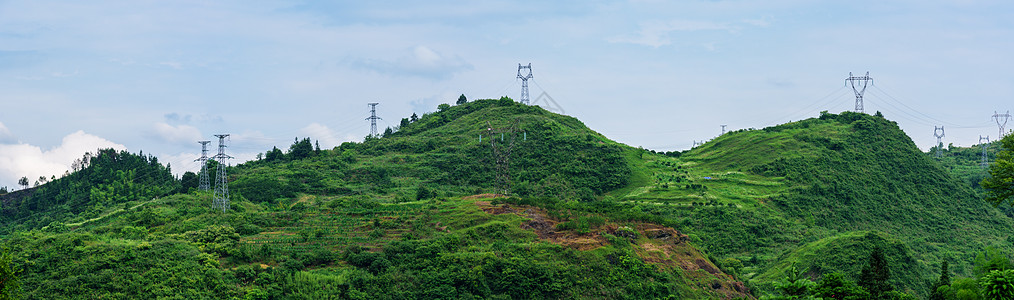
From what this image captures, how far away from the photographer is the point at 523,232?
7306 cm

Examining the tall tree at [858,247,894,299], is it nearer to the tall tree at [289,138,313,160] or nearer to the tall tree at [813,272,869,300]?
the tall tree at [813,272,869,300]

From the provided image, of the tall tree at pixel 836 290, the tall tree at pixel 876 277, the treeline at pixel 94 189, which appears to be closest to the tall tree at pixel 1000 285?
the tall tree at pixel 836 290

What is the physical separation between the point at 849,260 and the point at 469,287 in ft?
136

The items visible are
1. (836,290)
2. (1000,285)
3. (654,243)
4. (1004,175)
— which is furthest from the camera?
(654,243)

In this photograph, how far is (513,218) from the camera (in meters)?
76.2

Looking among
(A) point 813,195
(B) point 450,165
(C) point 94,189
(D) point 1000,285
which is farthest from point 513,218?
(C) point 94,189

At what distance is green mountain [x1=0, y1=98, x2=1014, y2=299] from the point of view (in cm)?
6331

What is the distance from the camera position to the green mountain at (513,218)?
63.3m

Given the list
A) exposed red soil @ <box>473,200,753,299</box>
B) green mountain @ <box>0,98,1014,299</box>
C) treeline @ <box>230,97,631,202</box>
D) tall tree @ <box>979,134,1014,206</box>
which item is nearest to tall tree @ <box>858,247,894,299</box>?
tall tree @ <box>979,134,1014,206</box>

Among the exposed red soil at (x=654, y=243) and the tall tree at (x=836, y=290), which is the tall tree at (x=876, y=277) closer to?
the tall tree at (x=836, y=290)

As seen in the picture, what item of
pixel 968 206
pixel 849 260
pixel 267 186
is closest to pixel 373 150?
pixel 267 186

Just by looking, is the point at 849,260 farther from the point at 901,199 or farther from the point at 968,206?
the point at 968,206

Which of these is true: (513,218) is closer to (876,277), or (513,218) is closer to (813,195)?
(876,277)

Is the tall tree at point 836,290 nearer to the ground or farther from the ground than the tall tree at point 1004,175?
nearer to the ground
